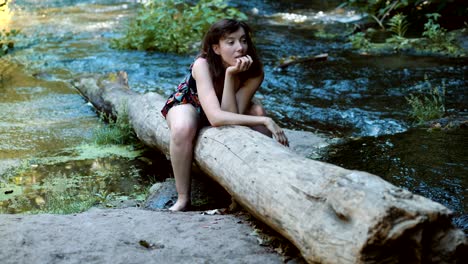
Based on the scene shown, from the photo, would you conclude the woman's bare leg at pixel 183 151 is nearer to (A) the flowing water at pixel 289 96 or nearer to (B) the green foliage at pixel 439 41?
(A) the flowing water at pixel 289 96

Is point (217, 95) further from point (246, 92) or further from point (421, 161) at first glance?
point (421, 161)

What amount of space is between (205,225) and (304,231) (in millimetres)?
854

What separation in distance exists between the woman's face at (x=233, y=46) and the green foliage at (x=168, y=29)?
20.5 ft

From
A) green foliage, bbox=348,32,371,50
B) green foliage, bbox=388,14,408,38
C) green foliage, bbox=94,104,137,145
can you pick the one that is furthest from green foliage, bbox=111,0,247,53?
green foliage, bbox=94,104,137,145

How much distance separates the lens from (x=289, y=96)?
807 centimetres

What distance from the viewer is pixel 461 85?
26.2 feet

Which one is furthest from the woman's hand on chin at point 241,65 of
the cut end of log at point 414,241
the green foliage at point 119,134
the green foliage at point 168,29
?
the green foliage at point 168,29

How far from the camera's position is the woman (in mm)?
4262

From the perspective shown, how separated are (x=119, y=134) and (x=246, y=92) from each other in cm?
220

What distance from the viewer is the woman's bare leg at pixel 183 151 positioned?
4.33 meters

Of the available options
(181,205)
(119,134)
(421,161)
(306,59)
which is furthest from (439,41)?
(181,205)

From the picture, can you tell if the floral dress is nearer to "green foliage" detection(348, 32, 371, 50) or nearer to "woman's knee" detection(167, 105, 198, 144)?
"woman's knee" detection(167, 105, 198, 144)

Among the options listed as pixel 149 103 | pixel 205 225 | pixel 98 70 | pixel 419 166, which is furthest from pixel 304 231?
pixel 98 70

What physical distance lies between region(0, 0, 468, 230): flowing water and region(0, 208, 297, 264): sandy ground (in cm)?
131
